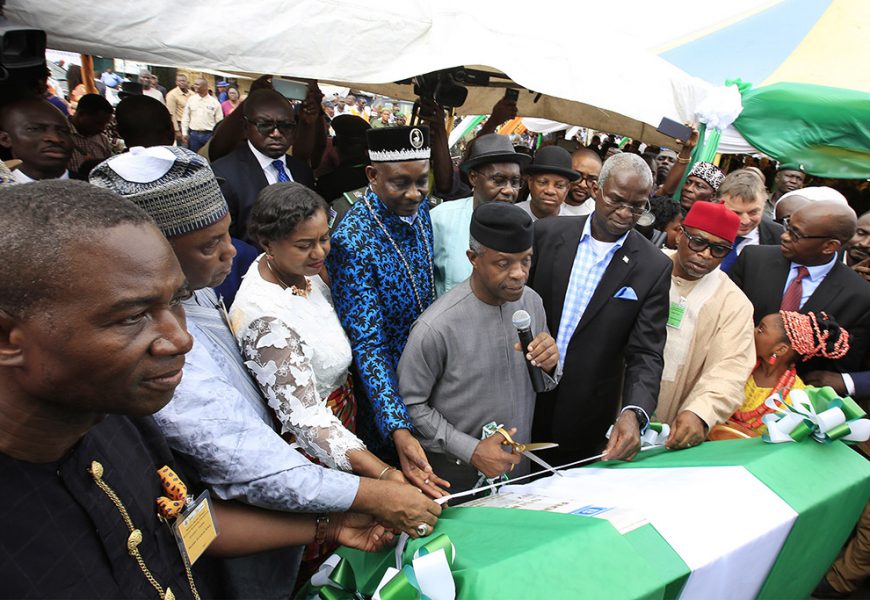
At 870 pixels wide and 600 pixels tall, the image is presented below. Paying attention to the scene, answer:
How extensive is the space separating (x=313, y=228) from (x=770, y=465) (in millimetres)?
1745

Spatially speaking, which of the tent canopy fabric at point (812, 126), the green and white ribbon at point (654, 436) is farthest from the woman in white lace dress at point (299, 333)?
the tent canopy fabric at point (812, 126)

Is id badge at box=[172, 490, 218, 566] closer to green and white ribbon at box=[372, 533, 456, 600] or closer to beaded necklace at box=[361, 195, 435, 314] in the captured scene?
green and white ribbon at box=[372, 533, 456, 600]

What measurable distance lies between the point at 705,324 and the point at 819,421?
2.71 feet

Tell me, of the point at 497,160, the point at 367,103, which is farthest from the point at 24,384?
the point at 367,103

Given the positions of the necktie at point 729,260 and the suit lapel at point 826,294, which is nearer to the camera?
the suit lapel at point 826,294

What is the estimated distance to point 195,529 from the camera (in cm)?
118

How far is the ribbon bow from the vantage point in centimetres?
114

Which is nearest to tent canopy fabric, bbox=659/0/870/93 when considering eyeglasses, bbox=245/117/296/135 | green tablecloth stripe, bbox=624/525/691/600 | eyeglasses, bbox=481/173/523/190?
eyeglasses, bbox=481/173/523/190

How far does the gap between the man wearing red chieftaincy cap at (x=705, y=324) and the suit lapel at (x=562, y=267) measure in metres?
0.54

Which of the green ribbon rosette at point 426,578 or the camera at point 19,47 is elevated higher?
the camera at point 19,47

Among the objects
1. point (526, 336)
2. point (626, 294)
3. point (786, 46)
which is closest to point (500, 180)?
point (626, 294)

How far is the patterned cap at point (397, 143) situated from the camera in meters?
2.33

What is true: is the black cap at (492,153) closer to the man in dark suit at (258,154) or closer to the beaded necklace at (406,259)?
the beaded necklace at (406,259)

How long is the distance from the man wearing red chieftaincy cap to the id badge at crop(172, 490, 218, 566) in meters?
1.94
